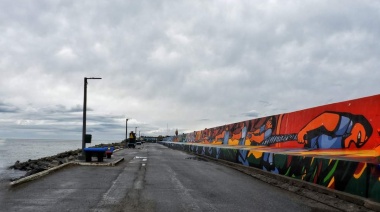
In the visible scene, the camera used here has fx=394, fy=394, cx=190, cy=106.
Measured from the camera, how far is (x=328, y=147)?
53.1ft

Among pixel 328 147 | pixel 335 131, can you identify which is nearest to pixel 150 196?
pixel 328 147

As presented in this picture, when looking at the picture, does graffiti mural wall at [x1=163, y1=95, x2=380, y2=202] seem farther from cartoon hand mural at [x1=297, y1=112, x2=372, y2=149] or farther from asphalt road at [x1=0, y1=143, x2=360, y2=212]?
asphalt road at [x1=0, y1=143, x2=360, y2=212]

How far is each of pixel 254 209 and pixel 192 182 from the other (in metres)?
5.36

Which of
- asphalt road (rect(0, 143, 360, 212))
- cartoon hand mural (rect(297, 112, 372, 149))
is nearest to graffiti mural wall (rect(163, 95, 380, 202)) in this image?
cartoon hand mural (rect(297, 112, 372, 149))

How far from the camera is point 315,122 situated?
1836 cm

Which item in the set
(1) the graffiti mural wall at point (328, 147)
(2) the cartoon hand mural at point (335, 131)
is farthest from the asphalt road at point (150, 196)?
(2) the cartoon hand mural at point (335, 131)

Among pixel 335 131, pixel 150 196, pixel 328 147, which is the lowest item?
pixel 150 196

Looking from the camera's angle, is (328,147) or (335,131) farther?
(328,147)

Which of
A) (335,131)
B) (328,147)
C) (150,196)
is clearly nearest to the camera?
(150,196)

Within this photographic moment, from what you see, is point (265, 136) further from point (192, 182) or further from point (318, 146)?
point (192, 182)

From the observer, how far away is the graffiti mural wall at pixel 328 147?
33.0 ft

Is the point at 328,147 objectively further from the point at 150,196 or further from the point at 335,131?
the point at 150,196

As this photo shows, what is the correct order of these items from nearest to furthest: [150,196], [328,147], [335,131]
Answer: [150,196] < [335,131] < [328,147]

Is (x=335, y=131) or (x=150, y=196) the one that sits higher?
(x=335, y=131)
